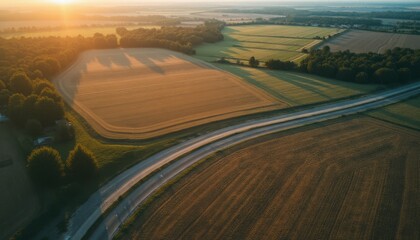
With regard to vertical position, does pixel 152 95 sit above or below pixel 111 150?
below

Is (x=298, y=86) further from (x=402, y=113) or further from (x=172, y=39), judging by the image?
(x=172, y=39)

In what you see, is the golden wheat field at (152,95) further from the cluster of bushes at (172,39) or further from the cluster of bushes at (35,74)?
the cluster of bushes at (172,39)

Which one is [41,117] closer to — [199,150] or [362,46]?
[199,150]

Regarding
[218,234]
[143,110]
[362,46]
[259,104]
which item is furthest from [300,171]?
[362,46]

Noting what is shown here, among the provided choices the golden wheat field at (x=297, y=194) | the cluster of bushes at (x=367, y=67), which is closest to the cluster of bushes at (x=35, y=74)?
the golden wheat field at (x=297, y=194)

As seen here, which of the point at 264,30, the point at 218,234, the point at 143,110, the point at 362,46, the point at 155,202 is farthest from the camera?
the point at 264,30

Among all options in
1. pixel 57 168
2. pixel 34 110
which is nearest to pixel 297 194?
pixel 57 168

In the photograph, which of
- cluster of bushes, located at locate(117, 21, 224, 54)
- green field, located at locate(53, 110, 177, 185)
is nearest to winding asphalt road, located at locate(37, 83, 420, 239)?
green field, located at locate(53, 110, 177, 185)
